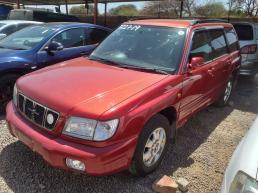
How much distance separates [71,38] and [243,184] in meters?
Result: 4.97

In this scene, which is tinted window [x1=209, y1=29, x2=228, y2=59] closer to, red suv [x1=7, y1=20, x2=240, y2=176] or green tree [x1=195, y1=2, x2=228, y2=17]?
red suv [x1=7, y1=20, x2=240, y2=176]

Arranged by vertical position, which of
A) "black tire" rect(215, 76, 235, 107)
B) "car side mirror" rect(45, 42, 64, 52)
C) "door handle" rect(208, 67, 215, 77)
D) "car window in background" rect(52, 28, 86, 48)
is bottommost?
"black tire" rect(215, 76, 235, 107)

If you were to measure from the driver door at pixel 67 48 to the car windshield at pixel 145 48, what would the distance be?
1402mm

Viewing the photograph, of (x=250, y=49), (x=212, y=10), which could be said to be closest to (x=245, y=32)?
(x=250, y=49)

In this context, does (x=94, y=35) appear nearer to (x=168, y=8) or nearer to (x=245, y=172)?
(x=245, y=172)

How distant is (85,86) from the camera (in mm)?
3324

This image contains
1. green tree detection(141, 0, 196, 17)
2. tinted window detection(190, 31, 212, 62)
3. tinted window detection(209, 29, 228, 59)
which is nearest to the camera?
tinted window detection(190, 31, 212, 62)

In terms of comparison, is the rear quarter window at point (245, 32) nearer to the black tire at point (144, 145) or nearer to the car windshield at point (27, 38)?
the car windshield at point (27, 38)

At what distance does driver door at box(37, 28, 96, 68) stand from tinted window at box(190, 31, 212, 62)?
2.30m

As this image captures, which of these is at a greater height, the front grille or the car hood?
the car hood

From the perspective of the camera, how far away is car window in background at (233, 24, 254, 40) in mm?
8089

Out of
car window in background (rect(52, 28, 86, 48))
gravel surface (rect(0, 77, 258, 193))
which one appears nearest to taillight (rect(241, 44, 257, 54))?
gravel surface (rect(0, 77, 258, 193))

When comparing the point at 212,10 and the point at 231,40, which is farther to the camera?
the point at 212,10

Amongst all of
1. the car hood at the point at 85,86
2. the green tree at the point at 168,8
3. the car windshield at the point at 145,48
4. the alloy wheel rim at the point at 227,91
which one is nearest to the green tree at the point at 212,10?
the green tree at the point at 168,8
